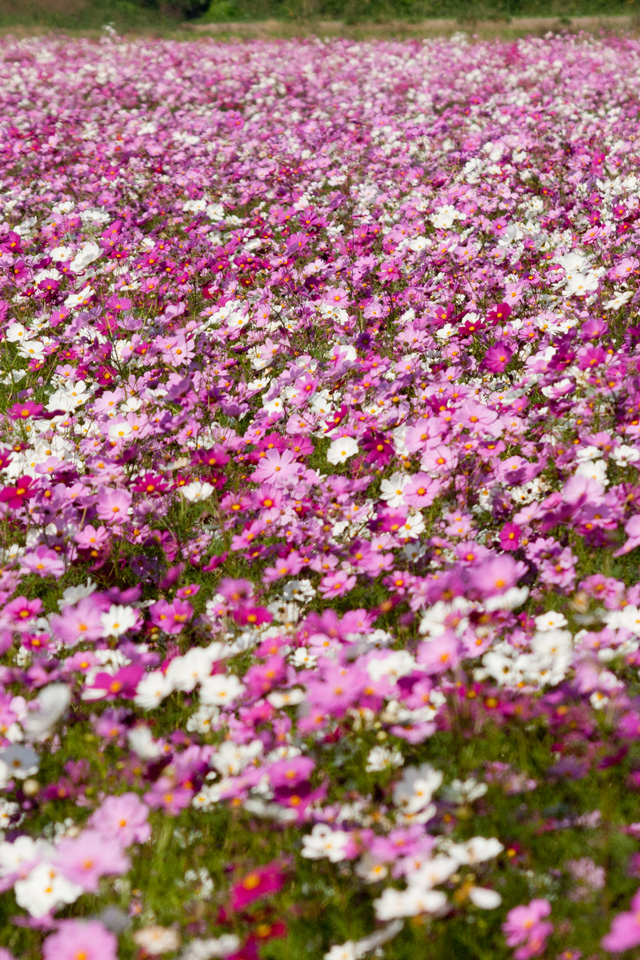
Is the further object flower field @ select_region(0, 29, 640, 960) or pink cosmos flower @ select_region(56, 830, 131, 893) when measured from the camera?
flower field @ select_region(0, 29, 640, 960)

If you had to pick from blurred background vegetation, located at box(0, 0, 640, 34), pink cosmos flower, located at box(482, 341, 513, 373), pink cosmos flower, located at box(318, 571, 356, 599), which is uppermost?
blurred background vegetation, located at box(0, 0, 640, 34)

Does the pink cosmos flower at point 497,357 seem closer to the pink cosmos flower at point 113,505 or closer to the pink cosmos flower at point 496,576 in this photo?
the pink cosmos flower at point 496,576

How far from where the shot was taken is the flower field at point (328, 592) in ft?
4.77

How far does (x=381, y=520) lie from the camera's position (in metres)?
2.30

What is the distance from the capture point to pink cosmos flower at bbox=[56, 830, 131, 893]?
124 centimetres

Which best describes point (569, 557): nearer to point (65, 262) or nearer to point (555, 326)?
point (555, 326)

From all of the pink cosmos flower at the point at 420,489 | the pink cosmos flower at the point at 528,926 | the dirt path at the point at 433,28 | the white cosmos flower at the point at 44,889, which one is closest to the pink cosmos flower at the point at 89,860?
Answer: the white cosmos flower at the point at 44,889

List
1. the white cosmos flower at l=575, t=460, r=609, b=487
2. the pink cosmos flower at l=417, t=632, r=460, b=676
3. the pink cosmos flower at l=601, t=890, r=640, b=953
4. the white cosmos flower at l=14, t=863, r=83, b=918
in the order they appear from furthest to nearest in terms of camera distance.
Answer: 1. the white cosmos flower at l=575, t=460, r=609, b=487
2. the pink cosmos flower at l=417, t=632, r=460, b=676
3. the white cosmos flower at l=14, t=863, r=83, b=918
4. the pink cosmos flower at l=601, t=890, r=640, b=953

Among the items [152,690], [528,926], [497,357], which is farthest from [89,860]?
[497,357]

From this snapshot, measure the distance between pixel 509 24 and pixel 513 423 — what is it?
24508 millimetres

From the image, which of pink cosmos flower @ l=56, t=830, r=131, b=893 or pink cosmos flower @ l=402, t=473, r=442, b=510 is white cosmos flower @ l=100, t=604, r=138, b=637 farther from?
pink cosmos flower @ l=402, t=473, r=442, b=510

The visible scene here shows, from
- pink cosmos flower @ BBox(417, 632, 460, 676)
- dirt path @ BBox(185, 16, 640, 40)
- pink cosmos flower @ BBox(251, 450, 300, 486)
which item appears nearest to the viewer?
pink cosmos flower @ BBox(417, 632, 460, 676)

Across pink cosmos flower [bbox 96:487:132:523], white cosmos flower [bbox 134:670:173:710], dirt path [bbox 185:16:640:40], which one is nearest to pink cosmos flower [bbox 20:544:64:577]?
pink cosmos flower [bbox 96:487:132:523]

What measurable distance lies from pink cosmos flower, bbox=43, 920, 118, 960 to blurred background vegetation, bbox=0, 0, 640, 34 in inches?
1045
